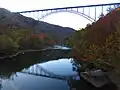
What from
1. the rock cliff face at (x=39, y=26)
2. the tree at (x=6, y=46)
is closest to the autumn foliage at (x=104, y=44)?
the tree at (x=6, y=46)

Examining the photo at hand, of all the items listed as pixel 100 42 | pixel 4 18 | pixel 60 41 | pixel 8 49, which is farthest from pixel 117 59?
pixel 4 18

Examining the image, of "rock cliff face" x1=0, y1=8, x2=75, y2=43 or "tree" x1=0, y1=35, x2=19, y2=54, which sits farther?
"rock cliff face" x1=0, y1=8, x2=75, y2=43

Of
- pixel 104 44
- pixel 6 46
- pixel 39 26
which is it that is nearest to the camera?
pixel 104 44

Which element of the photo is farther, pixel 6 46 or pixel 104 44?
pixel 6 46

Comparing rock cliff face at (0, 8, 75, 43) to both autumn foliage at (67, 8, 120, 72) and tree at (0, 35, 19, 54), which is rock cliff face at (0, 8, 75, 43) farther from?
autumn foliage at (67, 8, 120, 72)

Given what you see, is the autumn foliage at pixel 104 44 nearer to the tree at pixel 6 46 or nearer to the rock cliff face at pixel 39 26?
the tree at pixel 6 46

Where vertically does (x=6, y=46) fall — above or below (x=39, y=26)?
below

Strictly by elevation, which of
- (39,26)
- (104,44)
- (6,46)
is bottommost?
(6,46)

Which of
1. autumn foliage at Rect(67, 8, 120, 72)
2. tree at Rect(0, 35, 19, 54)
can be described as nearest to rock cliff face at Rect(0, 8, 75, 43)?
tree at Rect(0, 35, 19, 54)

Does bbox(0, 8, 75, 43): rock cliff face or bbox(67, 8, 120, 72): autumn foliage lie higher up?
bbox(0, 8, 75, 43): rock cliff face

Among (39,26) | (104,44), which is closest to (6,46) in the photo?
(104,44)

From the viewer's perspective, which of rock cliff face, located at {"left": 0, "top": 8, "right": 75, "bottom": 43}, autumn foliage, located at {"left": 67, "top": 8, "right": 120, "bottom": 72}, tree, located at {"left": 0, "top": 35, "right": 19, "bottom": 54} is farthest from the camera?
rock cliff face, located at {"left": 0, "top": 8, "right": 75, "bottom": 43}

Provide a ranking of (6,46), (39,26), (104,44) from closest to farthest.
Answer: (104,44) → (6,46) → (39,26)

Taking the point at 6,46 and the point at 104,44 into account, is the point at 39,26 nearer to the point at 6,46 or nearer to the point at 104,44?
the point at 6,46
